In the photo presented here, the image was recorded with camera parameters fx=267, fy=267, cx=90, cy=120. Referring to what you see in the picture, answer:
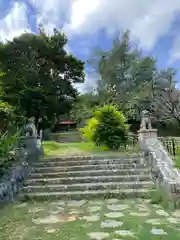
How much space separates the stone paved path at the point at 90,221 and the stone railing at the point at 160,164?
0.48 metres

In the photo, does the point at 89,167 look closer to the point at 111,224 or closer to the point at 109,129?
the point at 109,129

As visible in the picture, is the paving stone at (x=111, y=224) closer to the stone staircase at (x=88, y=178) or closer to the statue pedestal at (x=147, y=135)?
the stone staircase at (x=88, y=178)

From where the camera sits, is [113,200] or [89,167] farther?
[89,167]

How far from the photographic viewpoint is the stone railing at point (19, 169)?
6.16 meters

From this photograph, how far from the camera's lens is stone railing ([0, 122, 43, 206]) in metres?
6.16

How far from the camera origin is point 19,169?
717 centimetres

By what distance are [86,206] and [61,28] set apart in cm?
1380

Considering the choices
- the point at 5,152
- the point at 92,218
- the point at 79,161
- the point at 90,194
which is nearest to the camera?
the point at 92,218

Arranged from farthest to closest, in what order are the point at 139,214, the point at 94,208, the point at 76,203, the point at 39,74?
the point at 39,74 → the point at 76,203 → the point at 94,208 → the point at 139,214

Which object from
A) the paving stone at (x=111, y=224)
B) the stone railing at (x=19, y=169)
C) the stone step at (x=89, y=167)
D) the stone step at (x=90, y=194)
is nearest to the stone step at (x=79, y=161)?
the stone step at (x=89, y=167)

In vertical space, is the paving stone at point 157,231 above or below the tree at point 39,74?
below

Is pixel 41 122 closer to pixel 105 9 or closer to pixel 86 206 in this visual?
pixel 105 9

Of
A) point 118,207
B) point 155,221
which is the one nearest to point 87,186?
point 118,207

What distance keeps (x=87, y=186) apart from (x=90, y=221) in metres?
2.07
